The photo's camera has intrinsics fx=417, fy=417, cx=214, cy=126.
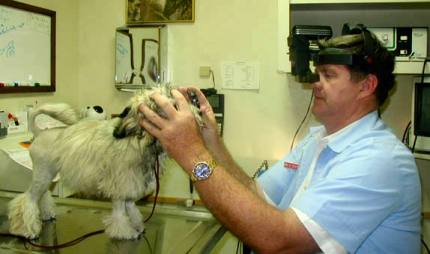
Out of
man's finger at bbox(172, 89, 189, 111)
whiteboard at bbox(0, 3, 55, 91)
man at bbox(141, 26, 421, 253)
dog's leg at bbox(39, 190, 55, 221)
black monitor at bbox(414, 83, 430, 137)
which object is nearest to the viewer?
man at bbox(141, 26, 421, 253)

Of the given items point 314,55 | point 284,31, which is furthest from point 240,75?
point 314,55

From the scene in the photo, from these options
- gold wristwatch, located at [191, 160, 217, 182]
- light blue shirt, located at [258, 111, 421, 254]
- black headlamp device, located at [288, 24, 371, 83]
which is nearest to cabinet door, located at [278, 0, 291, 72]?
black headlamp device, located at [288, 24, 371, 83]

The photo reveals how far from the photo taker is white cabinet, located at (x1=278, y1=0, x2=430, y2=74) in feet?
6.70

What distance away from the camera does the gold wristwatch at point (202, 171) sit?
3.27 feet

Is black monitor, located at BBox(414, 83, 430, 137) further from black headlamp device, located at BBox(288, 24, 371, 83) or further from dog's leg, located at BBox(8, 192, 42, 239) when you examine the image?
dog's leg, located at BBox(8, 192, 42, 239)

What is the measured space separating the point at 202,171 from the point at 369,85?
0.57 metres

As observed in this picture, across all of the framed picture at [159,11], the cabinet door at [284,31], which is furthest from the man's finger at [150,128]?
the framed picture at [159,11]

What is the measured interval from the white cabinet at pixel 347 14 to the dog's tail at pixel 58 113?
3.55 ft

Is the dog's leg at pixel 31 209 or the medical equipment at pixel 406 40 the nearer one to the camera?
the dog's leg at pixel 31 209

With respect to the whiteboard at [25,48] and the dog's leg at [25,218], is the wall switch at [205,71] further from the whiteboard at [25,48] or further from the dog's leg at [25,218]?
the dog's leg at [25,218]

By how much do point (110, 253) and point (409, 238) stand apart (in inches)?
33.2

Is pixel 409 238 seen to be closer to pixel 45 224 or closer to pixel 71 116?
pixel 71 116

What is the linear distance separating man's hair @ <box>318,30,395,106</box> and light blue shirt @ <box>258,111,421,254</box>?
13cm

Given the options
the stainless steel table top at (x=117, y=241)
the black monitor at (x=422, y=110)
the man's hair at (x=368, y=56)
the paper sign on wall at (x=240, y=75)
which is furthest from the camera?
the paper sign on wall at (x=240, y=75)
